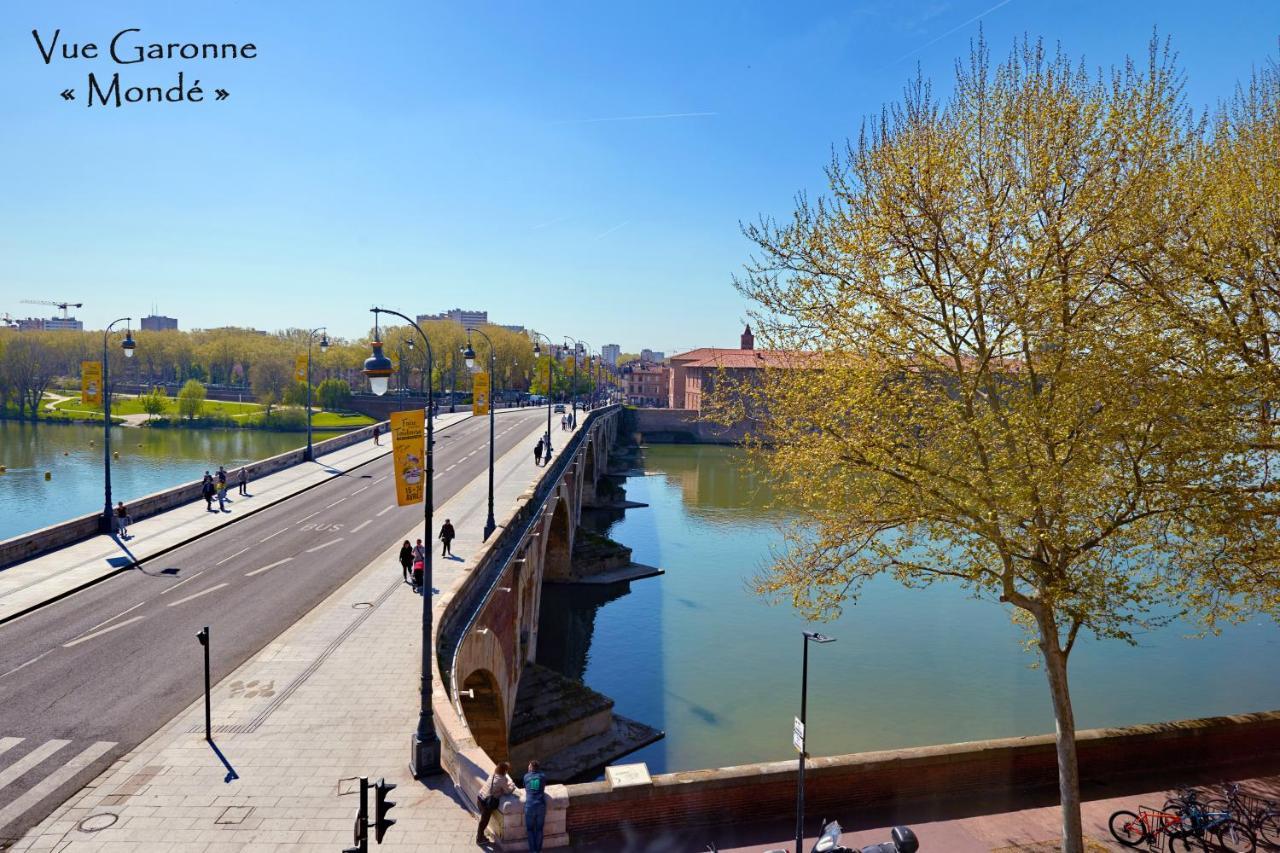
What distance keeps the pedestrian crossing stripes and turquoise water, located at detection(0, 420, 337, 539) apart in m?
38.5

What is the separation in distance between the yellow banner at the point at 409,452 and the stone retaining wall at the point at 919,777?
23.5 ft

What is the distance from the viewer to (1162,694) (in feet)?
98.5

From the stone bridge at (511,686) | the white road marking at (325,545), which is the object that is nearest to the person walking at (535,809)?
the stone bridge at (511,686)

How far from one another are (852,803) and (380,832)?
30.7 ft

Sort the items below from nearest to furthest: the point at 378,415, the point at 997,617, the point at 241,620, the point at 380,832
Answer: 1. the point at 380,832
2. the point at 241,620
3. the point at 997,617
4. the point at 378,415

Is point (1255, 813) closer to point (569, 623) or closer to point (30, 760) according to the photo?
point (30, 760)

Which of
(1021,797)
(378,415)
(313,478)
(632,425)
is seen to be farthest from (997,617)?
(378,415)

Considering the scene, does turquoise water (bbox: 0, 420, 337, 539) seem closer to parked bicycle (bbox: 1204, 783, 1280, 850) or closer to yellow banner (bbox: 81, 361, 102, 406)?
yellow banner (bbox: 81, 361, 102, 406)

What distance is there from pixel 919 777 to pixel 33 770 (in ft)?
49.0

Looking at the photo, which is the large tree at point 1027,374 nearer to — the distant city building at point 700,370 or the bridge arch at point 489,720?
the bridge arch at point 489,720

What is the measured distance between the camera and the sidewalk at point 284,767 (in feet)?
37.6

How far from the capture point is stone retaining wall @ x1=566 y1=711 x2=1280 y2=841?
1288cm

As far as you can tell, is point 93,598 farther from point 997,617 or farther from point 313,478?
point 997,617

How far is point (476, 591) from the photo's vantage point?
68.3ft
